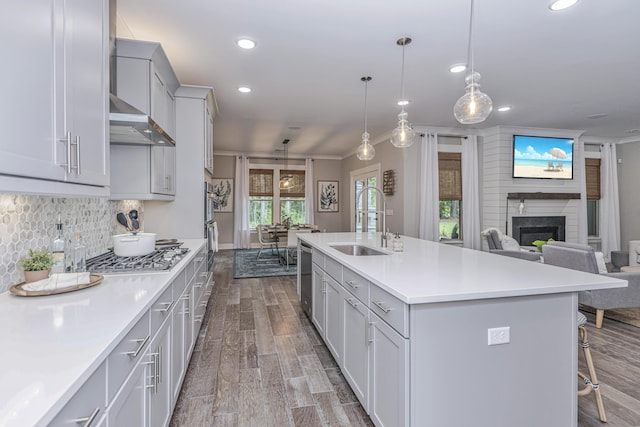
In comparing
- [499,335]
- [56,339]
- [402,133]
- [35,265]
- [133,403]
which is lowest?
[133,403]

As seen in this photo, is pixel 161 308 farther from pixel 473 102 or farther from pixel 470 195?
pixel 470 195

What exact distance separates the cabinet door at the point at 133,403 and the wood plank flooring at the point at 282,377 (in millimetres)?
765

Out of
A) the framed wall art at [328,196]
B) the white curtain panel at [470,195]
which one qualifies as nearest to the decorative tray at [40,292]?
the white curtain panel at [470,195]

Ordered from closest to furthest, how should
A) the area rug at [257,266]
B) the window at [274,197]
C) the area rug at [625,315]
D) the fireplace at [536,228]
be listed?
the area rug at [625,315]
the area rug at [257,266]
the fireplace at [536,228]
the window at [274,197]

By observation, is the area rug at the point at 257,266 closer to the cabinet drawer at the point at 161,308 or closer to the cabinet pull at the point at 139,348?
the cabinet drawer at the point at 161,308

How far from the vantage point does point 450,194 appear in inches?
243

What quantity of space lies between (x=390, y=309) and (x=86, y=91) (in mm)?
1651

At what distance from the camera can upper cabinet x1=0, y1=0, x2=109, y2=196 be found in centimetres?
91

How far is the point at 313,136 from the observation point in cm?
678

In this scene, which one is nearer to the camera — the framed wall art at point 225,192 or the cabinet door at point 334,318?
the cabinet door at point 334,318

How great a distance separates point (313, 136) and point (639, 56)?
16.0ft

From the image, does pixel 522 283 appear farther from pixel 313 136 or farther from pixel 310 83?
pixel 313 136

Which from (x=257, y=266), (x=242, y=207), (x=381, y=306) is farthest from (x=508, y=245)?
(x=242, y=207)

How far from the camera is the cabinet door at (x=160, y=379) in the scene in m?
1.41
